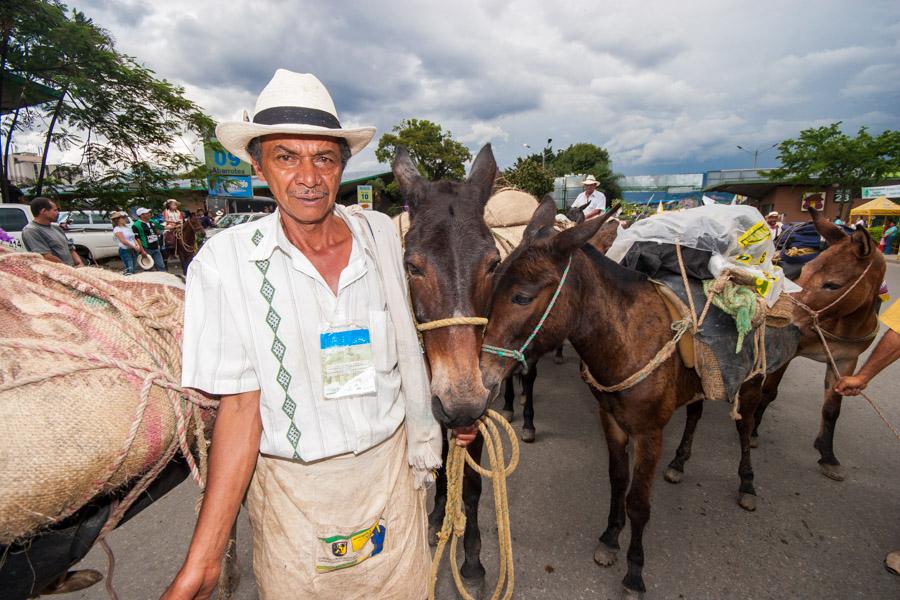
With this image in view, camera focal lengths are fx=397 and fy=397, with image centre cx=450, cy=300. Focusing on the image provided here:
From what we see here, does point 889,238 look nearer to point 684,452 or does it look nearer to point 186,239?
point 684,452

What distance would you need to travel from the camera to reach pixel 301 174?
1411mm

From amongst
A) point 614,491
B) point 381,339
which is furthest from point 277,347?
point 614,491

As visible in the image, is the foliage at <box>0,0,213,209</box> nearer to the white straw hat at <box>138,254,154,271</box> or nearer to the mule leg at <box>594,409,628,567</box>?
the white straw hat at <box>138,254,154,271</box>

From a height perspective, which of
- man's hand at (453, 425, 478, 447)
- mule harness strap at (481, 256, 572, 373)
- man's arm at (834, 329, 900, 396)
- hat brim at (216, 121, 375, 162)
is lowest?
man's arm at (834, 329, 900, 396)

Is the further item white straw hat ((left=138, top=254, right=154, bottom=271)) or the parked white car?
the parked white car

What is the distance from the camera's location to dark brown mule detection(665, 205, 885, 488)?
11.5ft

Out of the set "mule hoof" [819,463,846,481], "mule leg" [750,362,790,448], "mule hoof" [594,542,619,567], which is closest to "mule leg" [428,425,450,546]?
"mule hoof" [594,542,619,567]

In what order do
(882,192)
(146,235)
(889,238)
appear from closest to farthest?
(146,235) < (889,238) < (882,192)

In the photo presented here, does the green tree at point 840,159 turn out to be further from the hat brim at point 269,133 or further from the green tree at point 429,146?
the hat brim at point 269,133

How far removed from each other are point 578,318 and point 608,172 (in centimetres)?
5501

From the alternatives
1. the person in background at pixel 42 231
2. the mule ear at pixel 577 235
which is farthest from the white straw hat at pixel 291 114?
the person in background at pixel 42 231

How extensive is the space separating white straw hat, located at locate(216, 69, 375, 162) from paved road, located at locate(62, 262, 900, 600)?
2.80 metres

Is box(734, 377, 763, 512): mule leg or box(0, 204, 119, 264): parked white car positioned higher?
box(0, 204, 119, 264): parked white car

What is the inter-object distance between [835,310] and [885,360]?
121cm
